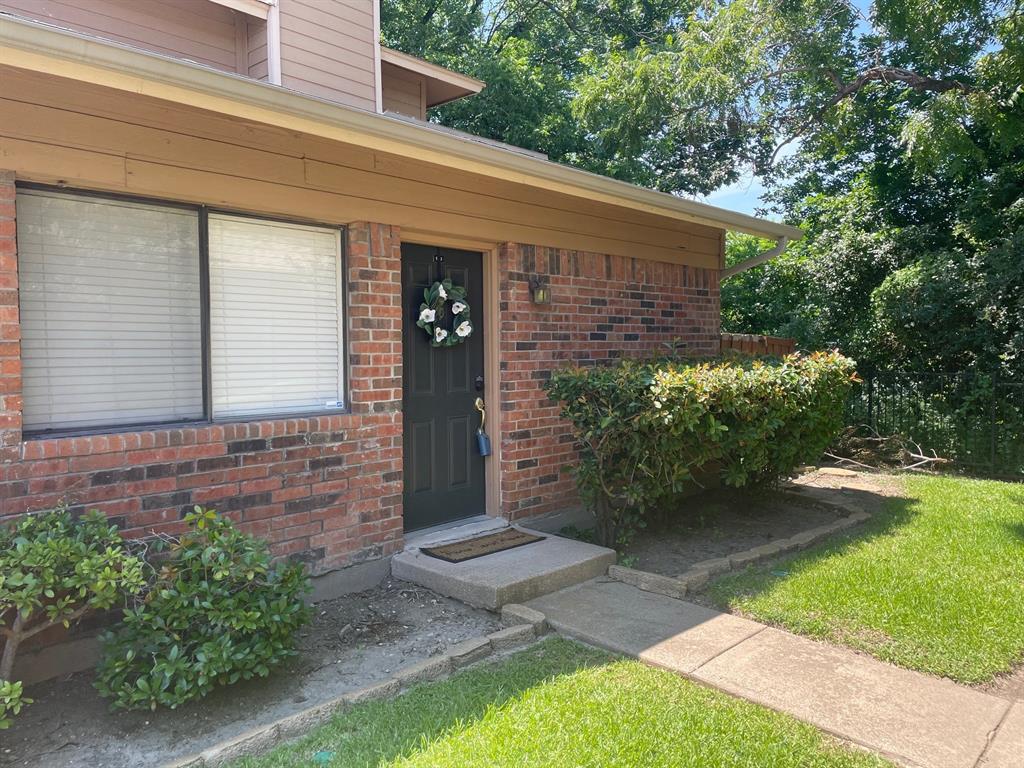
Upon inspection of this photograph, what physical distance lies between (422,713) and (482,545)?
200 cm

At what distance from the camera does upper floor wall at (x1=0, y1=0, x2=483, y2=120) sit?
235 inches

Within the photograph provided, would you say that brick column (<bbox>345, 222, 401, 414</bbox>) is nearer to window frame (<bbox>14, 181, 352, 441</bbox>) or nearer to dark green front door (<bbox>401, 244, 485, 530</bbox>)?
window frame (<bbox>14, 181, 352, 441</bbox>)

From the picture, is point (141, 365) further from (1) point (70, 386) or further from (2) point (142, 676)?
(2) point (142, 676)

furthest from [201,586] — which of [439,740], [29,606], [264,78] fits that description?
[264,78]

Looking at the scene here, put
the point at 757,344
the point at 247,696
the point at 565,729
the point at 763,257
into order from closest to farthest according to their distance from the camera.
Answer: the point at 565,729 → the point at 247,696 → the point at 763,257 → the point at 757,344

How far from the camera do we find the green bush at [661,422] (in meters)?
4.92

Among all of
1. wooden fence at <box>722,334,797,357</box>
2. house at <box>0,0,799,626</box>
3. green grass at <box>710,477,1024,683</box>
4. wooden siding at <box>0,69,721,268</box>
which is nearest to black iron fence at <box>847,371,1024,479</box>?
wooden fence at <box>722,334,797,357</box>

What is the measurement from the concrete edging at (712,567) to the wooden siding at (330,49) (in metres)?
5.18

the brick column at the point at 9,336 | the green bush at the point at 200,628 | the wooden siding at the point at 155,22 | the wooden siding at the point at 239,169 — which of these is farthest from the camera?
the wooden siding at the point at 155,22

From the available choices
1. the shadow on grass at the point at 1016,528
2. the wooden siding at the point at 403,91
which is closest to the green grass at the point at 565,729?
the shadow on grass at the point at 1016,528

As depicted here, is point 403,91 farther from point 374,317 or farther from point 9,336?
point 9,336

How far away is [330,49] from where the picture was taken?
7160 mm

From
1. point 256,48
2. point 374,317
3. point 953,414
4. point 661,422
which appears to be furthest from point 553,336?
point 953,414

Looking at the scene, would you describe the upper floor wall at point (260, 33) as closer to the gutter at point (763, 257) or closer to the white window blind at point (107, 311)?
the white window blind at point (107, 311)
